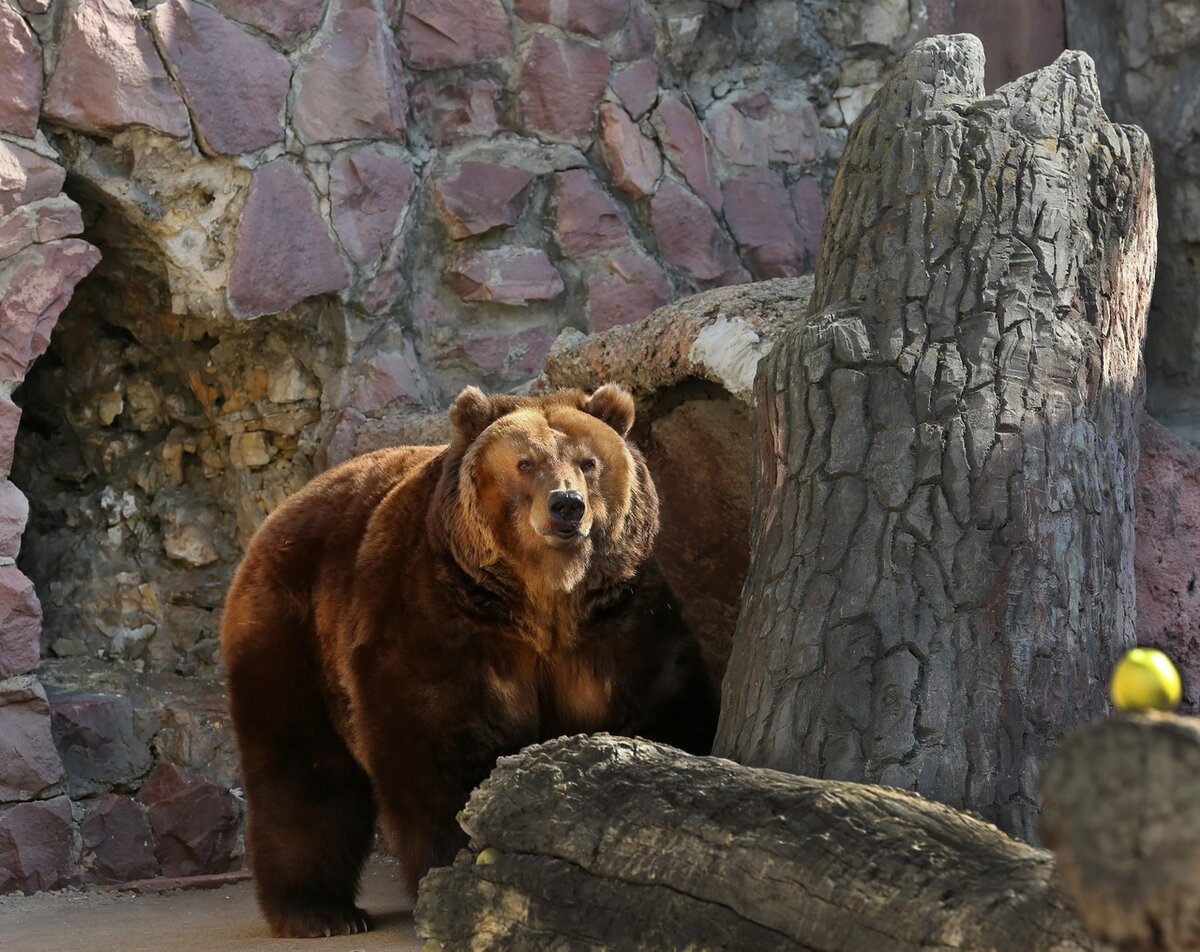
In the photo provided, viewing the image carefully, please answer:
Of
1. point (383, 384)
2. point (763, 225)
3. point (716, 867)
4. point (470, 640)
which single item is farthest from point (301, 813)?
point (763, 225)

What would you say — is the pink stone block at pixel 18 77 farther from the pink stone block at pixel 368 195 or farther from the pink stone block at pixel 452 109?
the pink stone block at pixel 452 109

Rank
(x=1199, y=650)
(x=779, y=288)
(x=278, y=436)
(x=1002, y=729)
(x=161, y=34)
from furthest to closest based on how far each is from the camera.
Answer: (x=278, y=436)
(x=161, y=34)
(x=779, y=288)
(x=1199, y=650)
(x=1002, y=729)

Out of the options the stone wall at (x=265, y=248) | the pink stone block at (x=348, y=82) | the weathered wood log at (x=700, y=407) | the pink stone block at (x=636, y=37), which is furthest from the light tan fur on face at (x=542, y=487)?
the pink stone block at (x=636, y=37)

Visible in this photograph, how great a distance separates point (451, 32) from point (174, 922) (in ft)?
12.1

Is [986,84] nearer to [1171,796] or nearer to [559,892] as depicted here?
[559,892]

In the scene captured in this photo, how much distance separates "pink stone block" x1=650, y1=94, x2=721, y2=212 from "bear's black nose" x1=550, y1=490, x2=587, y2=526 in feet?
10.4

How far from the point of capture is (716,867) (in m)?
2.68

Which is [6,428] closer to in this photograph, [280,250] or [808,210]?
[280,250]

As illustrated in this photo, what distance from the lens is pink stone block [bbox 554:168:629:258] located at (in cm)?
657

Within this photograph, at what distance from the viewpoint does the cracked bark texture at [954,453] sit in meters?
3.33

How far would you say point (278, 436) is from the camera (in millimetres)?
6484

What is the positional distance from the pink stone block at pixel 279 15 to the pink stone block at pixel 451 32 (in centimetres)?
40

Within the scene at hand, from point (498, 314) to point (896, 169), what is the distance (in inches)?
112

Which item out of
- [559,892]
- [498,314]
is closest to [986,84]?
[498,314]
